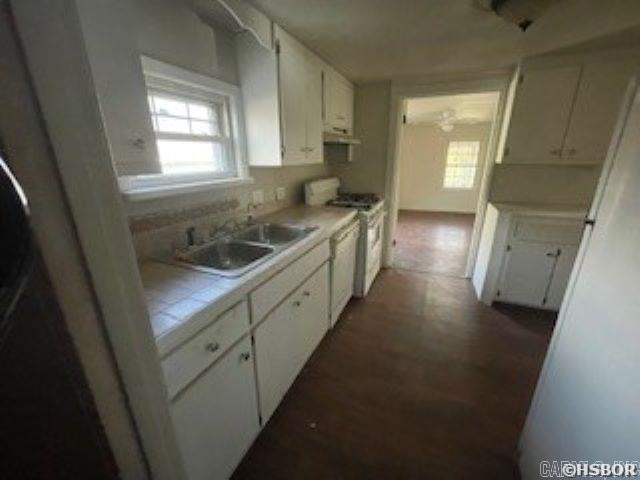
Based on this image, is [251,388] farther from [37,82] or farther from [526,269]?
[526,269]

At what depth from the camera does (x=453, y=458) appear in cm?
146

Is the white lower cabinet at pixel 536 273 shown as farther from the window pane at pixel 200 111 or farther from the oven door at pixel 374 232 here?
the window pane at pixel 200 111

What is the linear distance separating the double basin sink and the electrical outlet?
0.27 meters

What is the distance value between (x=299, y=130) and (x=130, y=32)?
129 cm

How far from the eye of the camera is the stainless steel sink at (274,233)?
2.03m

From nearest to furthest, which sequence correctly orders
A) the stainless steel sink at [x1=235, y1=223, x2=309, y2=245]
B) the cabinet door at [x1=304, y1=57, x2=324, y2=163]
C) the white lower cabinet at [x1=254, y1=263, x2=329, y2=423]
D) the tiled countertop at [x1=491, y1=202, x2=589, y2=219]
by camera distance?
the white lower cabinet at [x1=254, y1=263, x2=329, y2=423]
the stainless steel sink at [x1=235, y1=223, x2=309, y2=245]
the cabinet door at [x1=304, y1=57, x2=324, y2=163]
the tiled countertop at [x1=491, y1=202, x2=589, y2=219]

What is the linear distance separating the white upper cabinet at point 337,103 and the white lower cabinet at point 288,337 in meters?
1.45

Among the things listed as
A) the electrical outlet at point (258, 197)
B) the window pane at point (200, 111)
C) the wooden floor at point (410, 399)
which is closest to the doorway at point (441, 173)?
the wooden floor at point (410, 399)

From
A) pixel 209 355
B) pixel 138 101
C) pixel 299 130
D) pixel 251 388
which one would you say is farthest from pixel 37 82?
pixel 299 130

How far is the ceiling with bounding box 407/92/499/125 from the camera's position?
4003 mm

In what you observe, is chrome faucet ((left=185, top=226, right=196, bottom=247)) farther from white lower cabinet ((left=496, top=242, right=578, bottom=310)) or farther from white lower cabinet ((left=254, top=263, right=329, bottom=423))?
white lower cabinet ((left=496, top=242, right=578, bottom=310))

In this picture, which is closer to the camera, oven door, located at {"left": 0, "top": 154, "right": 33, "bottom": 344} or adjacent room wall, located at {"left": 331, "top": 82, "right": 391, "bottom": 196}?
oven door, located at {"left": 0, "top": 154, "right": 33, "bottom": 344}

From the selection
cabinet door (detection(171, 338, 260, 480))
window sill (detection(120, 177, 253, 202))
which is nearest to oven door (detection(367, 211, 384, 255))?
window sill (detection(120, 177, 253, 202))

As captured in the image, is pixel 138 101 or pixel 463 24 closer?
pixel 138 101
